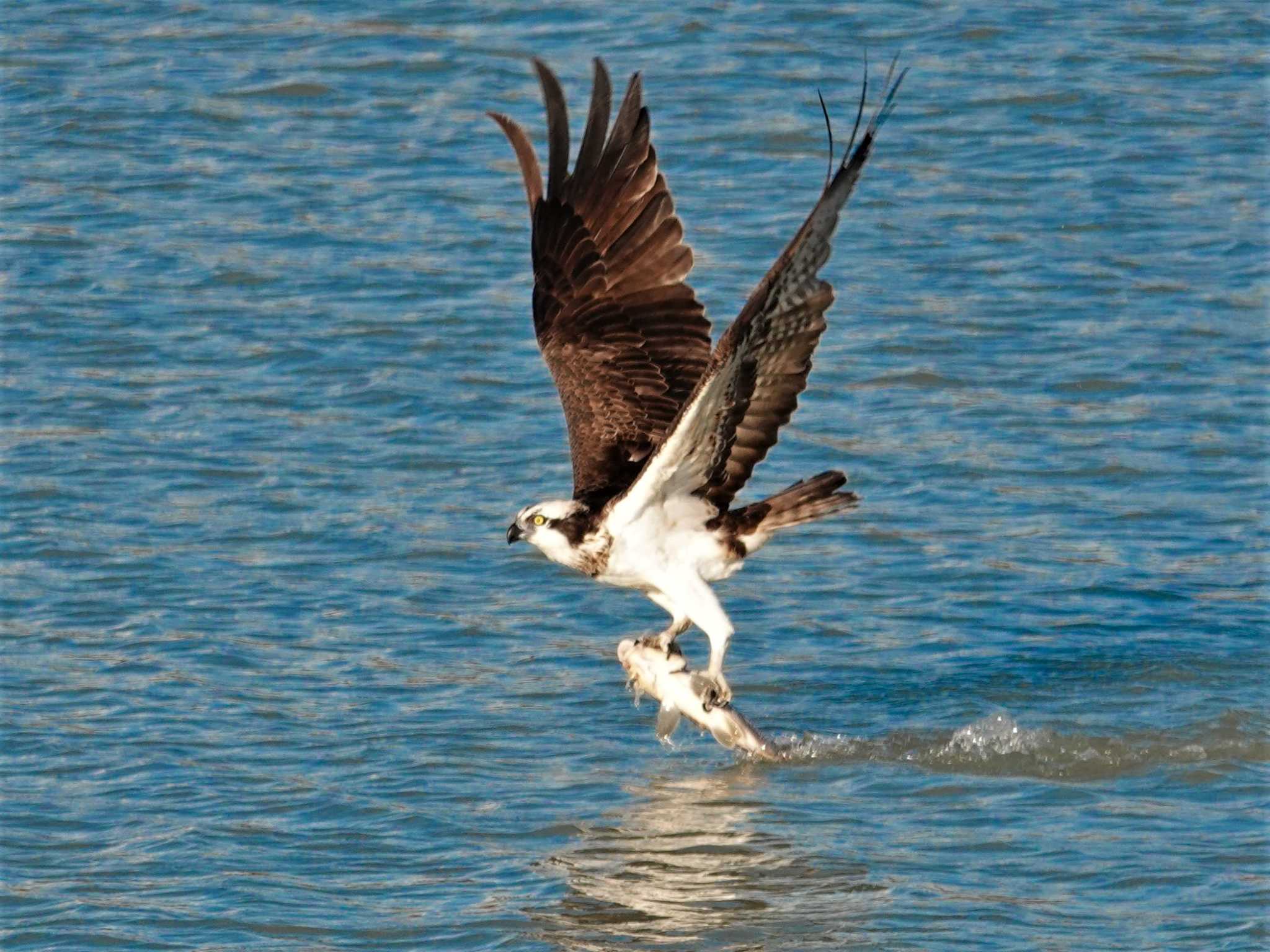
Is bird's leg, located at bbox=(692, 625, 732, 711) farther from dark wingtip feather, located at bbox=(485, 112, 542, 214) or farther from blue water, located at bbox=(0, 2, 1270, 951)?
dark wingtip feather, located at bbox=(485, 112, 542, 214)

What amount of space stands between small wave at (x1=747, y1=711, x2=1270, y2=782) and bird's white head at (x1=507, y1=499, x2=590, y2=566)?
1.01 meters

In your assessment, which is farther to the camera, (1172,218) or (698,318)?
(1172,218)

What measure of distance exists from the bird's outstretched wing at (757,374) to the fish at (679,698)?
20.3 inches

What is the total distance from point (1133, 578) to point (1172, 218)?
4.20 metres

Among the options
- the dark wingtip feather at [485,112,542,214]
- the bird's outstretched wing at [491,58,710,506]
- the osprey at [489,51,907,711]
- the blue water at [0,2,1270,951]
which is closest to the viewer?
the osprey at [489,51,907,711]

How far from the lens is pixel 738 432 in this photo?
7625mm

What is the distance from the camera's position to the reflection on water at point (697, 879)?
6.62 m

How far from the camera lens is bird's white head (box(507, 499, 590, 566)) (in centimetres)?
786

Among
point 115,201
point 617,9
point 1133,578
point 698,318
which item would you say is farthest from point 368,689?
point 617,9

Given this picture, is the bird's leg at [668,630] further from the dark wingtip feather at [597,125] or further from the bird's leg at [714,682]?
the dark wingtip feather at [597,125]

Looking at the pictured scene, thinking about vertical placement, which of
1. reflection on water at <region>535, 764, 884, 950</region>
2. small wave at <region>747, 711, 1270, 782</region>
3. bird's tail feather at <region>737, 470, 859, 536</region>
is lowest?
reflection on water at <region>535, 764, 884, 950</region>

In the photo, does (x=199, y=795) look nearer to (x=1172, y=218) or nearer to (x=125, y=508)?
(x=125, y=508)

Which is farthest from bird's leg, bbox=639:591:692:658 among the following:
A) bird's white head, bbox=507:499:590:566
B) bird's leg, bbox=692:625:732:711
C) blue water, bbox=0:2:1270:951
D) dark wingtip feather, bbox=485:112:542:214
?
dark wingtip feather, bbox=485:112:542:214

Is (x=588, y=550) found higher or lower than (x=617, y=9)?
lower
